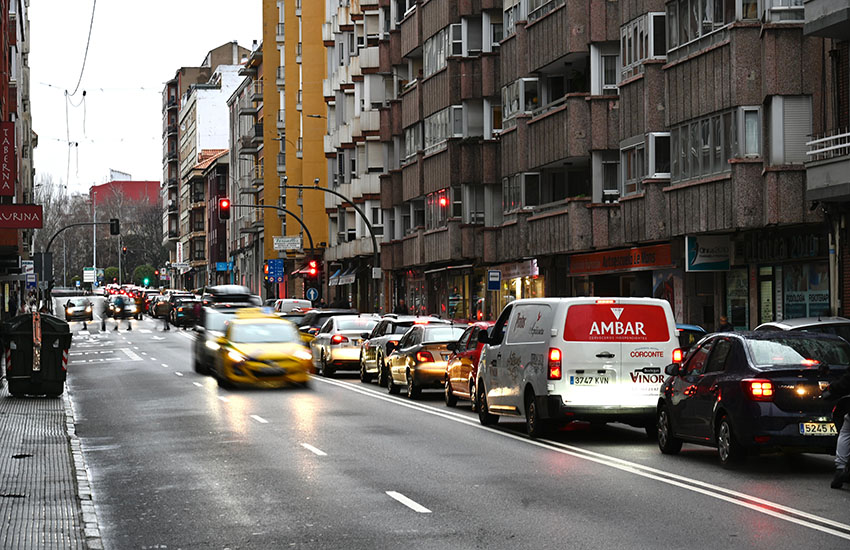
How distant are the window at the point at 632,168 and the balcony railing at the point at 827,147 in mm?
7366

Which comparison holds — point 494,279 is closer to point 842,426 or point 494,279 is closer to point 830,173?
point 830,173

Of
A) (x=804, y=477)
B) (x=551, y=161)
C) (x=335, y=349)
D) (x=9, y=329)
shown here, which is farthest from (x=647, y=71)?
(x=804, y=477)

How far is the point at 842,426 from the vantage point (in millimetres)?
13477

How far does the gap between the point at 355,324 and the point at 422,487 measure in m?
24.2

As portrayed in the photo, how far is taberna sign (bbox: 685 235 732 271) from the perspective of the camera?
34688mm

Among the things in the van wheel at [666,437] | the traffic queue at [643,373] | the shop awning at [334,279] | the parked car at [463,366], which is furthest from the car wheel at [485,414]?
the shop awning at [334,279]

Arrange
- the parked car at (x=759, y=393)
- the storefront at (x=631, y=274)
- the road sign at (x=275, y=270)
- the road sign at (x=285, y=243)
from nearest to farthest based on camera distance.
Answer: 1. the parked car at (x=759, y=393)
2. the storefront at (x=631, y=274)
3. the road sign at (x=285, y=243)
4. the road sign at (x=275, y=270)

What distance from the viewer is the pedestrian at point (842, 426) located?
13.3 metres

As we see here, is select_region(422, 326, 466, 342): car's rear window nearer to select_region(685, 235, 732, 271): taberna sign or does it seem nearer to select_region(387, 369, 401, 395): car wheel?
select_region(387, 369, 401, 395): car wheel

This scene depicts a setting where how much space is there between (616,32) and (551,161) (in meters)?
4.76

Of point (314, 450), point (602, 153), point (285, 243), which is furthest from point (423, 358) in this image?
point (285, 243)

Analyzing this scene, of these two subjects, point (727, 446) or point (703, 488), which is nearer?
point (703, 488)

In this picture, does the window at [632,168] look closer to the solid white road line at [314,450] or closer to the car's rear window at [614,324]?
the car's rear window at [614,324]

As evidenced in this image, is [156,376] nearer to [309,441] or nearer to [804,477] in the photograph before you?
[309,441]
